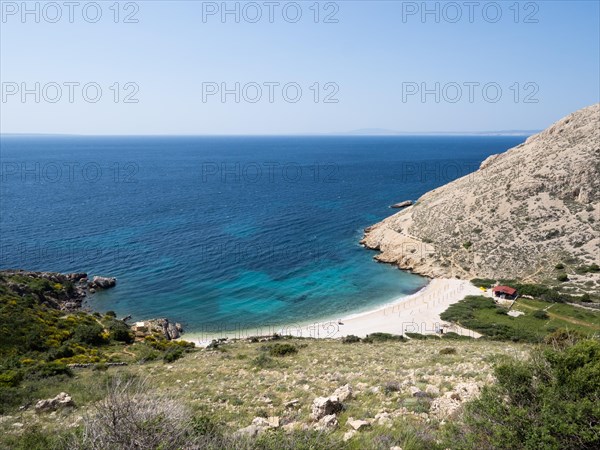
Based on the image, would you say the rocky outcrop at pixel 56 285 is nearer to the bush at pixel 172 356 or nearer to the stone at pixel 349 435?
the bush at pixel 172 356

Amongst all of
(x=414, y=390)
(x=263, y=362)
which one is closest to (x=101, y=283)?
(x=263, y=362)

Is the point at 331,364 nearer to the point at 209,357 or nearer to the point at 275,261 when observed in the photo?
the point at 209,357

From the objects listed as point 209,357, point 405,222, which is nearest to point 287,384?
point 209,357

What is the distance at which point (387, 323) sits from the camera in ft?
145

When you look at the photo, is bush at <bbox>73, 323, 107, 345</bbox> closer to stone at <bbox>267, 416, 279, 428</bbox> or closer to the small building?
stone at <bbox>267, 416, 279, 428</bbox>

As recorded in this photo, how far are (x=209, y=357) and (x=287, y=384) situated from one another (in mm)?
10644

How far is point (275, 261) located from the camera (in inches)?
2571

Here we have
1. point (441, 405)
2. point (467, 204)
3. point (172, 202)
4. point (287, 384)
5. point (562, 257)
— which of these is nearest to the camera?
point (441, 405)

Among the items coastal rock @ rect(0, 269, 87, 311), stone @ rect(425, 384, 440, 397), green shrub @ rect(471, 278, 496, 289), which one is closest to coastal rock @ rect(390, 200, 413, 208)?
green shrub @ rect(471, 278, 496, 289)

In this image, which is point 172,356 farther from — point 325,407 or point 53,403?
point 325,407

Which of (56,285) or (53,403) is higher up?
(53,403)

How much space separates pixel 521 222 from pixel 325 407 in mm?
60974

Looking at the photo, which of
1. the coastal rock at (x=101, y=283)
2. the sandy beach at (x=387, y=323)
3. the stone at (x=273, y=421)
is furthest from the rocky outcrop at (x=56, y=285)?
the stone at (x=273, y=421)

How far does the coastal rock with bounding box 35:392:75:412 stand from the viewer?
1577 cm
